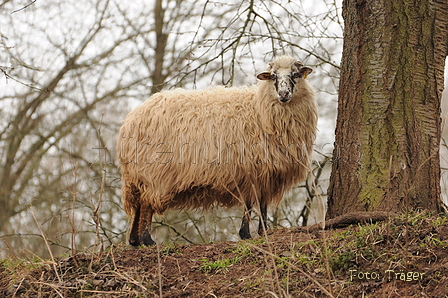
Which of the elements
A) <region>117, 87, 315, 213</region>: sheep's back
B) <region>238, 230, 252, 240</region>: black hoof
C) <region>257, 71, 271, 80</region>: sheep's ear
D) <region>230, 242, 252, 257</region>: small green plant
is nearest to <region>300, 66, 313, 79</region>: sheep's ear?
<region>257, 71, 271, 80</region>: sheep's ear

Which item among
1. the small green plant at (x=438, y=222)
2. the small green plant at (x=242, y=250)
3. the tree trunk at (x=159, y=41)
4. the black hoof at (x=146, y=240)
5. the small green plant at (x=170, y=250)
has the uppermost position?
the tree trunk at (x=159, y=41)

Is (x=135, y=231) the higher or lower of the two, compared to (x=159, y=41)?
lower

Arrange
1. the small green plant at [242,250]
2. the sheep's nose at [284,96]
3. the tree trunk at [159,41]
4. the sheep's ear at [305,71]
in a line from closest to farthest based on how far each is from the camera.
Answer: the small green plant at [242,250], the sheep's nose at [284,96], the sheep's ear at [305,71], the tree trunk at [159,41]

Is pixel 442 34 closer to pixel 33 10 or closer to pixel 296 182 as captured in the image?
pixel 296 182

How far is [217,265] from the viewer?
3.72m

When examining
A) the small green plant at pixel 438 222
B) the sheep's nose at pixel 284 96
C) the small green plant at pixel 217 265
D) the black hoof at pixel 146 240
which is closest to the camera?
the small green plant at pixel 438 222

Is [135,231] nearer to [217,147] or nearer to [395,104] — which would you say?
[217,147]

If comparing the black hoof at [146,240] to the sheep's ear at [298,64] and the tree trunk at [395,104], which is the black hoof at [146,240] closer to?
the tree trunk at [395,104]

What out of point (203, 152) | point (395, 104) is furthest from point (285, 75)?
point (395, 104)

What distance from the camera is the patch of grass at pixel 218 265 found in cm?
367

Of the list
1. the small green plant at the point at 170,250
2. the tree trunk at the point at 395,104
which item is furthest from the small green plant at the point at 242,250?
the tree trunk at the point at 395,104

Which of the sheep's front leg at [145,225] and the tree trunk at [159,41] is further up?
the tree trunk at [159,41]

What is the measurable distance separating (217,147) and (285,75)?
115 cm

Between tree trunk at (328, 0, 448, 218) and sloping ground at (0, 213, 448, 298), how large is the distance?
15.9 inches
